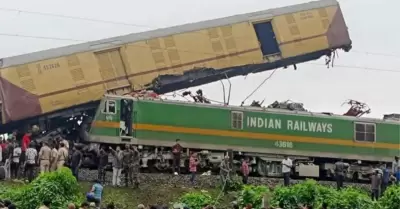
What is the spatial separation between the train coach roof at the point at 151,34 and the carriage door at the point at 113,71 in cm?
27

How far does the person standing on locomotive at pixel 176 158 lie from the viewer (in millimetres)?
23703

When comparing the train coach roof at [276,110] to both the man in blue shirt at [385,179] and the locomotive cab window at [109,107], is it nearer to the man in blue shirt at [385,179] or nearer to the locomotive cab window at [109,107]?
the locomotive cab window at [109,107]

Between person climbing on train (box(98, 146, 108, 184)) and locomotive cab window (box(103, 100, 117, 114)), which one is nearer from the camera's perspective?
person climbing on train (box(98, 146, 108, 184))

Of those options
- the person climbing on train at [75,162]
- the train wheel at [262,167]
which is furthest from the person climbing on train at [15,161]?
the train wheel at [262,167]

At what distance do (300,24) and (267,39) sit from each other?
1255 millimetres

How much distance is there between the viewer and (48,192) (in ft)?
55.7

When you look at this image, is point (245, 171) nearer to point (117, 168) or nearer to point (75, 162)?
point (117, 168)

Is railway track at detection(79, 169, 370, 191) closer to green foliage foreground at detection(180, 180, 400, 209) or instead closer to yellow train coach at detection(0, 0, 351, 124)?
yellow train coach at detection(0, 0, 351, 124)

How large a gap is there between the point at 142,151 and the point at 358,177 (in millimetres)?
7908

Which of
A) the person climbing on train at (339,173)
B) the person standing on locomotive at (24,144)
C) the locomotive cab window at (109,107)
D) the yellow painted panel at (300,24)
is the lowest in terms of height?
the person climbing on train at (339,173)

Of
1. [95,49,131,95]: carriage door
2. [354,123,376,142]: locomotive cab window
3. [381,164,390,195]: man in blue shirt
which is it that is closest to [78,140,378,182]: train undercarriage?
[354,123,376,142]: locomotive cab window

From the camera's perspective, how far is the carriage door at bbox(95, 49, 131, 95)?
976 inches

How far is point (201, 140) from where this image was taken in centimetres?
2512

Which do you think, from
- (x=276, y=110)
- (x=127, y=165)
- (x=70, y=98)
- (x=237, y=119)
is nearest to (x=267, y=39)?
(x=276, y=110)
